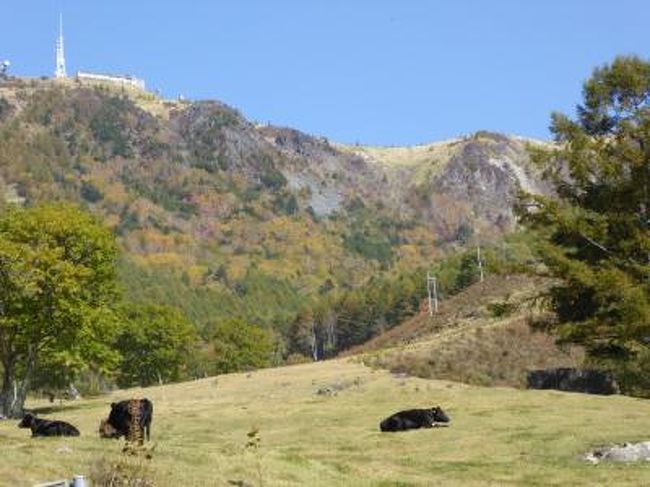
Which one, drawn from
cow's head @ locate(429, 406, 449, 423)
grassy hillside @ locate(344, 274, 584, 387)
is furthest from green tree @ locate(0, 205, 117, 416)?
cow's head @ locate(429, 406, 449, 423)

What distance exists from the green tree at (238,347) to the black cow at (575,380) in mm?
89255

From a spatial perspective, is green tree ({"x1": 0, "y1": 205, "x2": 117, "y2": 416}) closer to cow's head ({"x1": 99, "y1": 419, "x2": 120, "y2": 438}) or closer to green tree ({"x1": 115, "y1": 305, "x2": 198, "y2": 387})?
cow's head ({"x1": 99, "y1": 419, "x2": 120, "y2": 438})

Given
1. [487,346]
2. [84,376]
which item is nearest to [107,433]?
[487,346]

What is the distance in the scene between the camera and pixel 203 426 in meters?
39.2

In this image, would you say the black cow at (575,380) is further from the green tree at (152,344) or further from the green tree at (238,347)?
the green tree at (238,347)

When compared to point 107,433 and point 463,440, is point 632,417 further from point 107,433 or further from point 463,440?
point 107,433

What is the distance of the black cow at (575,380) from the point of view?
171ft

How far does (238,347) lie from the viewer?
144 m

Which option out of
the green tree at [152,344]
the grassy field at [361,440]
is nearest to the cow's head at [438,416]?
the grassy field at [361,440]

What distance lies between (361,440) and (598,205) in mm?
12626

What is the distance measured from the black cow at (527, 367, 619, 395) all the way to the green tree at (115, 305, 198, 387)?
65.6 metres

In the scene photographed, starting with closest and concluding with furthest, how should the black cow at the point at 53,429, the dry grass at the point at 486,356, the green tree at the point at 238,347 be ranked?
the black cow at the point at 53,429
the dry grass at the point at 486,356
the green tree at the point at 238,347

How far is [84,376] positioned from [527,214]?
139 meters

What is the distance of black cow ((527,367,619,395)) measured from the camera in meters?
52.0
